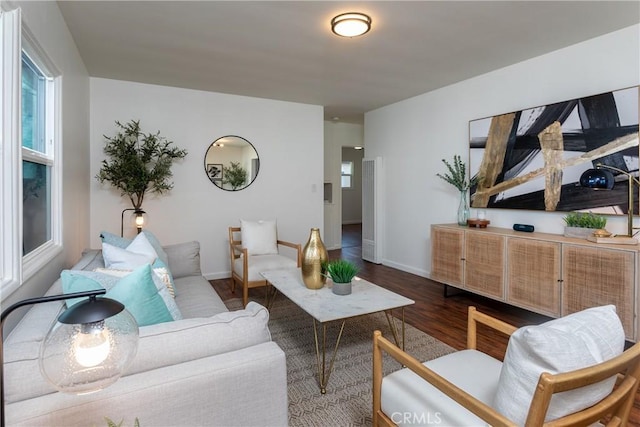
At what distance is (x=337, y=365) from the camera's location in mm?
2295

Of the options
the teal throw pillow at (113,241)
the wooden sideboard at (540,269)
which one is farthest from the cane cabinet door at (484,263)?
the teal throw pillow at (113,241)

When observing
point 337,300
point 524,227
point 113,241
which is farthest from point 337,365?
point 524,227

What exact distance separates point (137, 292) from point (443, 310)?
9.40 feet

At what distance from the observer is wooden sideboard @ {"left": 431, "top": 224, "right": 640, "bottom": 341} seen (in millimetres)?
2342

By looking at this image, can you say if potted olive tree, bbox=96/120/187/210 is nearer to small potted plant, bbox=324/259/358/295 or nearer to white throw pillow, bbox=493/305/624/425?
small potted plant, bbox=324/259/358/295

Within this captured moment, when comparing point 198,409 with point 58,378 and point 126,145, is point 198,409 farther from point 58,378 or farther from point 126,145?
point 126,145

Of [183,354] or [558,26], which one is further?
[558,26]

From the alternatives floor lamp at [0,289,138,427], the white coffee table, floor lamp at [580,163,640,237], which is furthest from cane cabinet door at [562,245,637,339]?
floor lamp at [0,289,138,427]

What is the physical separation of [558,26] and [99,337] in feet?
11.4

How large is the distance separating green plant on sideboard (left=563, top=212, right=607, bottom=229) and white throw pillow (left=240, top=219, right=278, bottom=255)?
2886mm

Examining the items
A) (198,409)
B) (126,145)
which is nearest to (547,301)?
(198,409)

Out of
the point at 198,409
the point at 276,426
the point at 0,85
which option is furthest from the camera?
the point at 0,85

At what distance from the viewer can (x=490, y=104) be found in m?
3.69

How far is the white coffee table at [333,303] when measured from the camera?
80.2 inches
